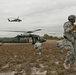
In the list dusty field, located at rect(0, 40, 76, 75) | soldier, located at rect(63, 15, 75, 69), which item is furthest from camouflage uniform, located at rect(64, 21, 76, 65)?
dusty field, located at rect(0, 40, 76, 75)

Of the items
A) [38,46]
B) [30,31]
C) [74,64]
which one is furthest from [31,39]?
[74,64]

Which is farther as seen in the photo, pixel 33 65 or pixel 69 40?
pixel 33 65

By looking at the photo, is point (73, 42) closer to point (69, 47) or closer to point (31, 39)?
point (69, 47)

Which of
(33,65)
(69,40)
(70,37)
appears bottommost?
(33,65)

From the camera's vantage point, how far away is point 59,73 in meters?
9.82

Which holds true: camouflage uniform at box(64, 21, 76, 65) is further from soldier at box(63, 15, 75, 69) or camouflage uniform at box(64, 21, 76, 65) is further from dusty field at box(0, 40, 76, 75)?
dusty field at box(0, 40, 76, 75)

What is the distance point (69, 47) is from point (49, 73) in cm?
146

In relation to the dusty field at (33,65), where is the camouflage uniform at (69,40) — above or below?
above

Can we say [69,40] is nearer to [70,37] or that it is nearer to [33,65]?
[70,37]

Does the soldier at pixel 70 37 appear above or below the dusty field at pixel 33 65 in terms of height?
above

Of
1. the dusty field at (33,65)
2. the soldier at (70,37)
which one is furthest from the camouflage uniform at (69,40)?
the dusty field at (33,65)

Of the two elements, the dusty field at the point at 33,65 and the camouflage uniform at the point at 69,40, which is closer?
the dusty field at the point at 33,65

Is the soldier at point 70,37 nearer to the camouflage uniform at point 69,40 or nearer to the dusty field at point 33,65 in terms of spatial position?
the camouflage uniform at point 69,40

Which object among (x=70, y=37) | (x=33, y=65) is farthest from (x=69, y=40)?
(x=33, y=65)
